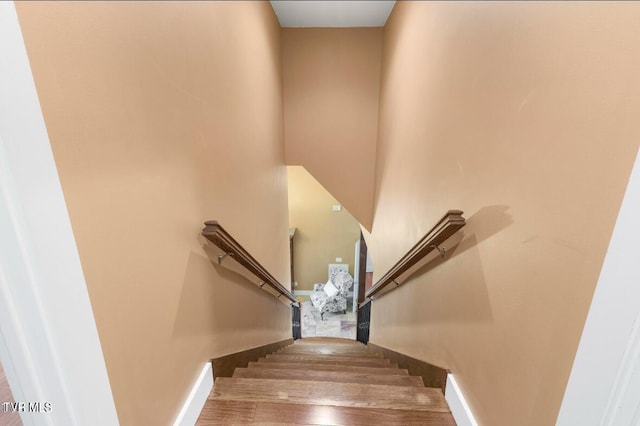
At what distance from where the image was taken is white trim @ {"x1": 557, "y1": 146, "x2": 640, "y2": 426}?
592mm

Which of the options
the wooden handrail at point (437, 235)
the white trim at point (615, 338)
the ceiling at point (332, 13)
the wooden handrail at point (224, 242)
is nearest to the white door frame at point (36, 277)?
the wooden handrail at point (224, 242)

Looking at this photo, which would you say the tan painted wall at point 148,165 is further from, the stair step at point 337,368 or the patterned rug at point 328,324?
the patterned rug at point 328,324

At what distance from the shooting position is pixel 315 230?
7.07m

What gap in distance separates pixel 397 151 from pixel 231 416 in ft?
7.41

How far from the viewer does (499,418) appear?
106 cm

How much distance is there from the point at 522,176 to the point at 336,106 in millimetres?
3167

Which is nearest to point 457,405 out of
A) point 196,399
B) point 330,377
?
point 330,377

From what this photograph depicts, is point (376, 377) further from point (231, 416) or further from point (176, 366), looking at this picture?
point (176, 366)

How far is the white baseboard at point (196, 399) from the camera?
1229 millimetres

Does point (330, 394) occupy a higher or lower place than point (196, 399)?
lower

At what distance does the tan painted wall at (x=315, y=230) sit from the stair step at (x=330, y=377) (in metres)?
5.02

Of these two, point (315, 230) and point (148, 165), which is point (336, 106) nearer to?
point (148, 165)

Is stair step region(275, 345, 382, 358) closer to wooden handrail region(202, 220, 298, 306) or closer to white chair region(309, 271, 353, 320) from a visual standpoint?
wooden handrail region(202, 220, 298, 306)

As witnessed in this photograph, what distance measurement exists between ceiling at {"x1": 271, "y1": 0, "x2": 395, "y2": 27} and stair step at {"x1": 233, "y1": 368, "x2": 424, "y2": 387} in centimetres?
325
